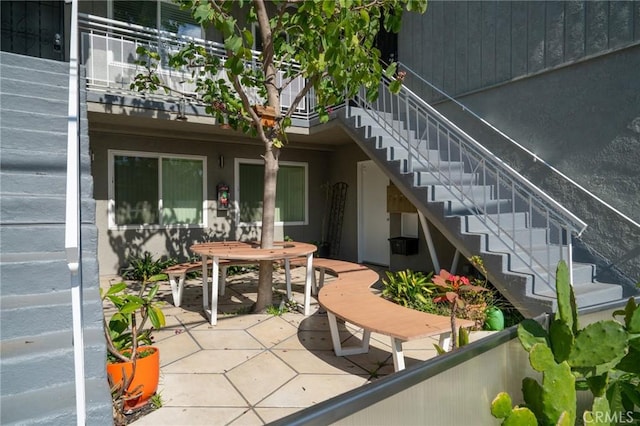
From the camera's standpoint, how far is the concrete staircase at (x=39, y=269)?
168cm

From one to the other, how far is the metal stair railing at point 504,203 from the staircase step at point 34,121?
3775 mm

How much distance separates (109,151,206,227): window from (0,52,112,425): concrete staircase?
338 centimetres

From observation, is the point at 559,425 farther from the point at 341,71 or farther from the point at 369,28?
the point at 369,28

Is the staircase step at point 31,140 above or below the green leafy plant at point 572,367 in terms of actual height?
above

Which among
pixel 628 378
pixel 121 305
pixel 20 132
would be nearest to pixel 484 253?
pixel 628 378

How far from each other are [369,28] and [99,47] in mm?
4088

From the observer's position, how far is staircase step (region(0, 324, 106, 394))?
1707 millimetres

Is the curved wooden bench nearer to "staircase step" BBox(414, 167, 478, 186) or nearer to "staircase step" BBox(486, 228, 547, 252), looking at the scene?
"staircase step" BBox(486, 228, 547, 252)

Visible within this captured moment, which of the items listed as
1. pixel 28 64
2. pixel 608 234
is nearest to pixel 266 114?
pixel 28 64

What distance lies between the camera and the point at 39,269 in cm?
222

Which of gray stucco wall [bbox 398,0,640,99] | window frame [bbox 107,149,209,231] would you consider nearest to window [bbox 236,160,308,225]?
window frame [bbox 107,149,209,231]

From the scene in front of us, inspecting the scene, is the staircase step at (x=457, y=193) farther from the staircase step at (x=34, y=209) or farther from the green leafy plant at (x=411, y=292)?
the staircase step at (x=34, y=209)

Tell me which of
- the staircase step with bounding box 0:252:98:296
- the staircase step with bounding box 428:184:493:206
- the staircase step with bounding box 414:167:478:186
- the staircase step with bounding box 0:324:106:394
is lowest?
the staircase step with bounding box 0:324:106:394

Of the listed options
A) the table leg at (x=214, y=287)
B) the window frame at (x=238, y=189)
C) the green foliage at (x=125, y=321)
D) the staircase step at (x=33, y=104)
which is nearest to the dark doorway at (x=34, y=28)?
the window frame at (x=238, y=189)
